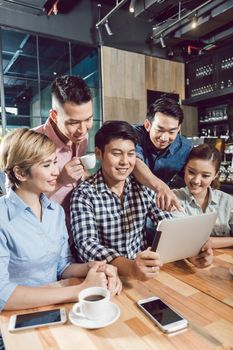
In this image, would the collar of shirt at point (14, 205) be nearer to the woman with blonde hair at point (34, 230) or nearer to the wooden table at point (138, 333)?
the woman with blonde hair at point (34, 230)

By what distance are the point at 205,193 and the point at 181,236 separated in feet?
2.59

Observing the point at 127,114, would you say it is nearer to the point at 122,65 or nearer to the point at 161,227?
the point at 122,65

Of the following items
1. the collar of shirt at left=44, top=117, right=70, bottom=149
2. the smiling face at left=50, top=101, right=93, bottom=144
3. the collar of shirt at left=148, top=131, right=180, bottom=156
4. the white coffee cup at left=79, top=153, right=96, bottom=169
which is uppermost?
the smiling face at left=50, top=101, right=93, bottom=144

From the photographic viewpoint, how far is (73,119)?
1.62m

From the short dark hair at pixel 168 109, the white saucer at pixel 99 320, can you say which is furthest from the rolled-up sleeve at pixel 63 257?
the short dark hair at pixel 168 109

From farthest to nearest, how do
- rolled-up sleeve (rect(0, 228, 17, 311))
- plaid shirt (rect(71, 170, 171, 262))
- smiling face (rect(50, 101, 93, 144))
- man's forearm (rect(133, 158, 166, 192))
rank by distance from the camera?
smiling face (rect(50, 101, 93, 144)) < man's forearm (rect(133, 158, 166, 192)) < plaid shirt (rect(71, 170, 171, 262)) < rolled-up sleeve (rect(0, 228, 17, 311))

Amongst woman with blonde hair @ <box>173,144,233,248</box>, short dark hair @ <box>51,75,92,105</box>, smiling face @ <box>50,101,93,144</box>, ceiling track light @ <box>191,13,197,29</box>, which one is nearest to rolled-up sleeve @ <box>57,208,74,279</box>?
smiling face @ <box>50,101,93,144</box>

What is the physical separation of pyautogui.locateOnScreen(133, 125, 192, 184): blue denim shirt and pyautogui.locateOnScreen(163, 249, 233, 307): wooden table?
0.86 meters

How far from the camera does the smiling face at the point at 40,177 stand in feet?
4.09

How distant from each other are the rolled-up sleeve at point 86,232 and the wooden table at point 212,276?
28 centimetres

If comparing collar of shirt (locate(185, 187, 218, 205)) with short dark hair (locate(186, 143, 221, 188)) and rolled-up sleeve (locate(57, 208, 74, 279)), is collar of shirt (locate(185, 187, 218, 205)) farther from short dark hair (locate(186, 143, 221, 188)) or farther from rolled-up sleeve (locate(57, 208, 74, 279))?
rolled-up sleeve (locate(57, 208, 74, 279))

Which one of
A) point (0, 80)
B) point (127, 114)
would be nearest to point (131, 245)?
point (0, 80)

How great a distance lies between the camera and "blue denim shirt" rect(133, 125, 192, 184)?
6.96 ft

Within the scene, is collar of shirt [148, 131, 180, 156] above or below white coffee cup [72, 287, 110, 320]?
above
